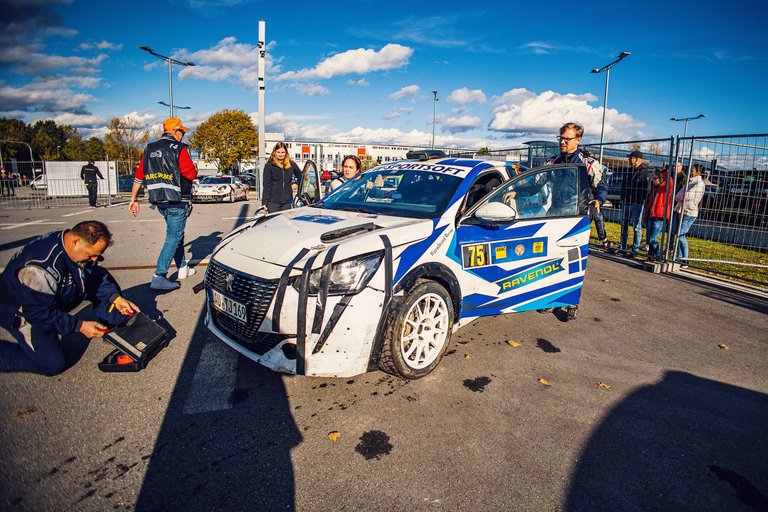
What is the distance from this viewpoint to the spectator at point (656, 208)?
7508 millimetres

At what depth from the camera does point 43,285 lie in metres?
2.90

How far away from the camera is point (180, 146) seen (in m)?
5.37

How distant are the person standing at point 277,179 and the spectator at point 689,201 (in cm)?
655

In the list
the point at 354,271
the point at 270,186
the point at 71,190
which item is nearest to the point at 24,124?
the point at 71,190

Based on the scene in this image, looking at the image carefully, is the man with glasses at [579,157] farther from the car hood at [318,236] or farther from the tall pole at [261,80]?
the tall pole at [261,80]

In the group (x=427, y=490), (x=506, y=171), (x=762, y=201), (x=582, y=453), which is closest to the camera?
(x=427, y=490)

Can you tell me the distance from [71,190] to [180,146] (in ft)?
73.4

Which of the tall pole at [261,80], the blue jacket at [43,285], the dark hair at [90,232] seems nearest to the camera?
the blue jacket at [43,285]

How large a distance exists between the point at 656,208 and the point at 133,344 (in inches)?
324

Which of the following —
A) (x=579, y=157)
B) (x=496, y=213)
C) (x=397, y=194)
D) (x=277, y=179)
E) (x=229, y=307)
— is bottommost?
(x=229, y=307)

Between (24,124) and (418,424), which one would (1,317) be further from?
(24,124)

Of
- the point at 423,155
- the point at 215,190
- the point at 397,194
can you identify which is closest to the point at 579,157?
the point at 423,155

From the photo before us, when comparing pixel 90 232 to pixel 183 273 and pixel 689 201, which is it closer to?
pixel 183 273

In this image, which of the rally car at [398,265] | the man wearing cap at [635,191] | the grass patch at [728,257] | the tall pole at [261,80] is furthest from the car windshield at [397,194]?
the tall pole at [261,80]
